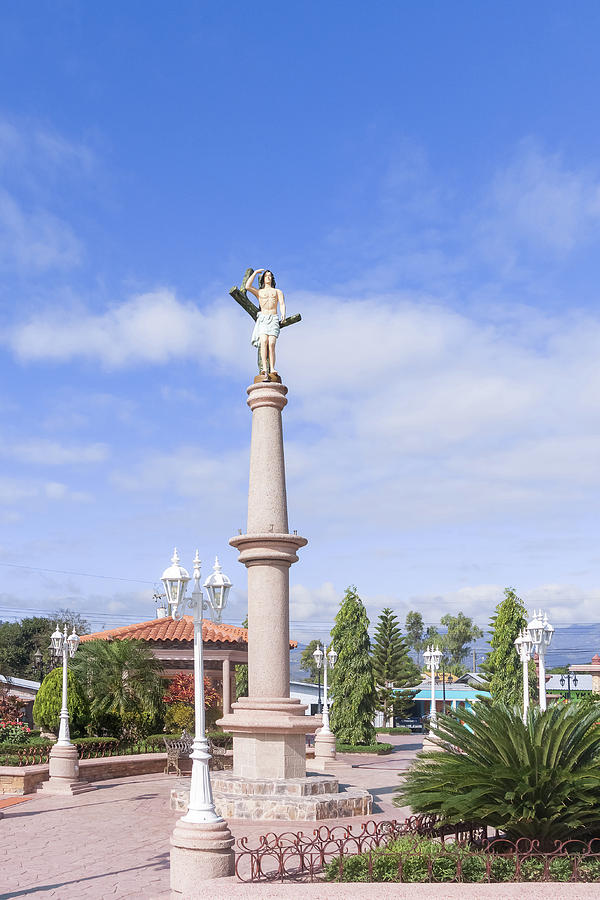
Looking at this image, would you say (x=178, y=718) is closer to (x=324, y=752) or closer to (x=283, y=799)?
(x=324, y=752)

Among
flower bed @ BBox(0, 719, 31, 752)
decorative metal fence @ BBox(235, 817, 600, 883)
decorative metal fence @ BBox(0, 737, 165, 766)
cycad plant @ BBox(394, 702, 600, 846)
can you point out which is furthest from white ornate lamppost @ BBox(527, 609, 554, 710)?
flower bed @ BBox(0, 719, 31, 752)

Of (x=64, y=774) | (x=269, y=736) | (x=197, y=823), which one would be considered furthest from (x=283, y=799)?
(x=64, y=774)

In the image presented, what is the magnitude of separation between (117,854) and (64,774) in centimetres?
817

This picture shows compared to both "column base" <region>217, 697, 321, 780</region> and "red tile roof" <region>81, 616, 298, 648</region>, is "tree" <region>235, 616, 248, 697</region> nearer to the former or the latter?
"red tile roof" <region>81, 616, 298, 648</region>

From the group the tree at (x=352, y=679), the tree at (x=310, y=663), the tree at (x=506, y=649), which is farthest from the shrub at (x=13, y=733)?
the tree at (x=310, y=663)

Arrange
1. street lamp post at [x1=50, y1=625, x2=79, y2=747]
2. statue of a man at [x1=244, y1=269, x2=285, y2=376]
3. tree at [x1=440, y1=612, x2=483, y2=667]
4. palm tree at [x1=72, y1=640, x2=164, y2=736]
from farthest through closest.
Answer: tree at [x1=440, y1=612, x2=483, y2=667] < palm tree at [x1=72, y1=640, x2=164, y2=736] < street lamp post at [x1=50, y1=625, x2=79, y2=747] < statue of a man at [x1=244, y1=269, x2=285, y2=376]

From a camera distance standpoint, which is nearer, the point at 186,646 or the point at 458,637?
the point at 186,646

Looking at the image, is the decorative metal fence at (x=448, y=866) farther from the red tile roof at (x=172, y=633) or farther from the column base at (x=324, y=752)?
the red tile roof at (x=172, y=633)

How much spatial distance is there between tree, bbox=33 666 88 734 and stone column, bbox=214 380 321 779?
9.12 metres

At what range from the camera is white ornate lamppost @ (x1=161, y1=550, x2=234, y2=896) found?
31.8ft

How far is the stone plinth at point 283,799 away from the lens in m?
15.1

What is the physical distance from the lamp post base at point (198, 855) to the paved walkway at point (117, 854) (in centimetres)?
17

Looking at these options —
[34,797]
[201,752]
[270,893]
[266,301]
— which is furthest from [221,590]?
[34,797]

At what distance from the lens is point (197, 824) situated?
987cm
